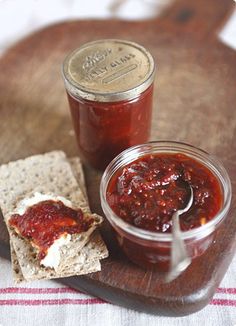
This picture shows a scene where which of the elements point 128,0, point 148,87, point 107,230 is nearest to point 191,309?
point 107,230

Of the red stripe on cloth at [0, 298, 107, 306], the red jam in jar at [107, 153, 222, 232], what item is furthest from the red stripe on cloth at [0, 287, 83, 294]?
the red jam in jar at [107, 153, 222, 232]

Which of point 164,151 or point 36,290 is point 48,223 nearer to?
point 36,290

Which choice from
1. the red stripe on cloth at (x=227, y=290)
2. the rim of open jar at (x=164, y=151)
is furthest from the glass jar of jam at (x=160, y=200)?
the red stripe on cloth at (x=227, y=290)

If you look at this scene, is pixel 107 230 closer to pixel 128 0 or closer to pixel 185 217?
pixel 185 217

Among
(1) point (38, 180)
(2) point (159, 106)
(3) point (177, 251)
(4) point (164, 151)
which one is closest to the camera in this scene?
(3) point (177, 251)

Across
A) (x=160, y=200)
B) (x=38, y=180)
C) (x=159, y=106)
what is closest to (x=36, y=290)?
(x=38, y=180)

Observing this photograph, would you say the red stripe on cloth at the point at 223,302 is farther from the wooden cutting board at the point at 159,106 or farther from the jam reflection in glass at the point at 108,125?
the jam reflection in glass at the point at 108,125

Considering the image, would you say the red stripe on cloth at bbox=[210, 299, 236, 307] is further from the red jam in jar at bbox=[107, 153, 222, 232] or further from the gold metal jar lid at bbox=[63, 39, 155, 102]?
the gold metal jar lid at bbox=[63, 39, 155, 102]
